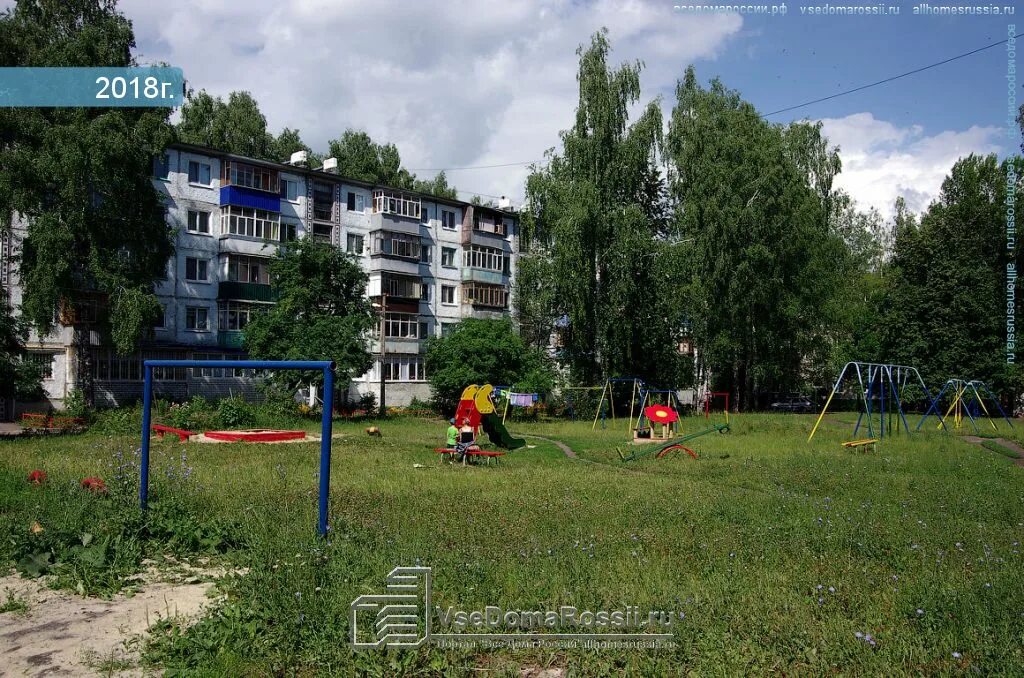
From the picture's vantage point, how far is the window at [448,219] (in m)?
51.2

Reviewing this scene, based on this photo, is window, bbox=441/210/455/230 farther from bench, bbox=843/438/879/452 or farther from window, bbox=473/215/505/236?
bench, bbox=843/438/879/452

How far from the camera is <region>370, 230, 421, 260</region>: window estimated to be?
46719 millimetres

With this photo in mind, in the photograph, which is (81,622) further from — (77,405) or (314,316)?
(314,316)

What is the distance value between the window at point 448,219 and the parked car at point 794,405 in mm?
25472

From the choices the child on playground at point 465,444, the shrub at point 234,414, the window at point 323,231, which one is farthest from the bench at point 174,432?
the window at point 323,231

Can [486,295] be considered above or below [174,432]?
Answer: above

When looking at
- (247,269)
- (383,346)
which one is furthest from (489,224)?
(247,269)

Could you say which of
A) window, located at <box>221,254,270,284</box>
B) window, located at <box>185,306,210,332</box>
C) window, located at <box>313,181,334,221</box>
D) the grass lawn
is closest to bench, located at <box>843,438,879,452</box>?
the grass lawn

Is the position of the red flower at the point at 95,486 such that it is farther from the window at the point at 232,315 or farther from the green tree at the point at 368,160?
the green tree at the point at 368,160

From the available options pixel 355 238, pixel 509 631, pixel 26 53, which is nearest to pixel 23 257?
pixel 26 53

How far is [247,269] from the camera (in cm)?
4094

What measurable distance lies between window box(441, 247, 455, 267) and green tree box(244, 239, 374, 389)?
12337mm

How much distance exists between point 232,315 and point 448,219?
16188mm

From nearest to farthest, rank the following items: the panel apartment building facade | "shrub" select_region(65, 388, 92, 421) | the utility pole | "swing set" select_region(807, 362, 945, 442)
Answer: "swing set" select_region(807, 362, 945, 442) → "shrub" select_region(65, 388, 92, 421) → the panel apartment building facade → the utility pole
